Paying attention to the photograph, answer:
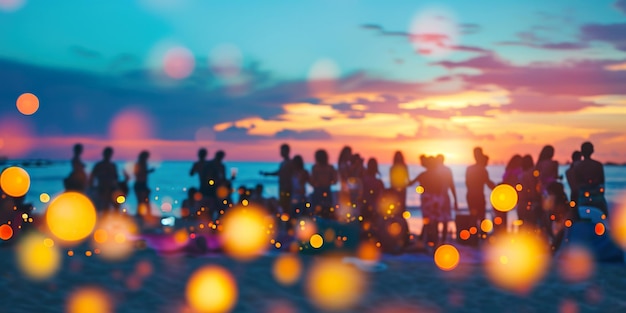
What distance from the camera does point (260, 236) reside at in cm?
1257

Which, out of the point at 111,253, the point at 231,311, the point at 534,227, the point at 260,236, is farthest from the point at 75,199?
the point at 534,227

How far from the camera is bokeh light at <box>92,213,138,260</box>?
11.5 metres

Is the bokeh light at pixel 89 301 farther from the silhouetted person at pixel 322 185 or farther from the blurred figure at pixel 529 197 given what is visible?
the blurred figure at pixel 529 197

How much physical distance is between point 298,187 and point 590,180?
518 cm

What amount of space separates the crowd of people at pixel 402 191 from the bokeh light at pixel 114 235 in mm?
1524

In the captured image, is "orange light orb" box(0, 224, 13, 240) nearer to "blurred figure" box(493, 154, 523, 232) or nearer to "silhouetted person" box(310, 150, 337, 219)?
"silhouetted person" box(310, 150, 337, 219)

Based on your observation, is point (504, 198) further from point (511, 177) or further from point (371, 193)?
point (371, 193)

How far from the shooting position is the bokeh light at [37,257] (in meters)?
9.41

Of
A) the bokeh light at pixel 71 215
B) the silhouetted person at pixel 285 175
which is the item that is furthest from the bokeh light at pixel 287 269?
the bokeh light at pixel 71 215

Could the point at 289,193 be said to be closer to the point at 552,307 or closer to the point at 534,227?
the point at 534,227

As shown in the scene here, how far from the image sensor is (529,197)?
1225cm

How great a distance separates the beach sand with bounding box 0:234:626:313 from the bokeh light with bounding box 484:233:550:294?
174 mm

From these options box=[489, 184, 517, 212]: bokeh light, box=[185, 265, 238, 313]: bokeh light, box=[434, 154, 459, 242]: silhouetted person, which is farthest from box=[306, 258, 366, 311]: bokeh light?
box=[489, 184, 517, 212]: bokeh light

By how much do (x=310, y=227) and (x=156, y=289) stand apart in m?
3.59
